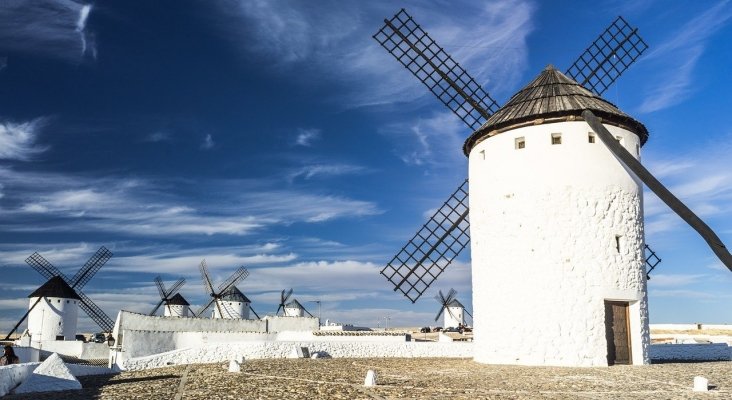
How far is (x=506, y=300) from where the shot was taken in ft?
47.7

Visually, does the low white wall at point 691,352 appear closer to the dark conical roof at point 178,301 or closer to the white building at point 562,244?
the white building at point 562,244

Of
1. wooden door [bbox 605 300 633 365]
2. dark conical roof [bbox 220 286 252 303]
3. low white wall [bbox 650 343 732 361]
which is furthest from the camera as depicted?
dark conical roof [bbox 220 286 252 303]

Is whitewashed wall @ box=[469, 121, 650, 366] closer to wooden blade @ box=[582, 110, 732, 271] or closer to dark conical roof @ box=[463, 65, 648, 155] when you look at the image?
dark conical roof @ box=[463, 65, 648, 155]

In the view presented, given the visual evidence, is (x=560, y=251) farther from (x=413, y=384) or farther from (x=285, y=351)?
(x=285, y=351)

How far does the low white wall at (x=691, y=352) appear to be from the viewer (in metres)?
20.1

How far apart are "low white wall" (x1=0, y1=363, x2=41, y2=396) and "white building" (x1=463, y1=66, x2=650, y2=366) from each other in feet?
35.2

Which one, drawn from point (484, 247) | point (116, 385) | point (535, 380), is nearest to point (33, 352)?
point (116, 385)

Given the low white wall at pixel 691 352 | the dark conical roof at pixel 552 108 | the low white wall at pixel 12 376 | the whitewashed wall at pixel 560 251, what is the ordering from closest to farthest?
the low white wall at pixel 12 376 < the whitewashed wall at pixel 560 251 < the dark conical roof at pixel 552 108 < the low white wall at pixel 691 352

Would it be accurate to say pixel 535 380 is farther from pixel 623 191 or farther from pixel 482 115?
pixel 482 115

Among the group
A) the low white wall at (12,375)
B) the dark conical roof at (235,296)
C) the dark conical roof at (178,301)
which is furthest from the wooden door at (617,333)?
the dark conical roof at (178,301)

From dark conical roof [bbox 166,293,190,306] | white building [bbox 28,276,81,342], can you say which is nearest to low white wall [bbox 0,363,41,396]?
white building [bbox 28,276,81,342]

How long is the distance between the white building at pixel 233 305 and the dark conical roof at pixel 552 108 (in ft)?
133

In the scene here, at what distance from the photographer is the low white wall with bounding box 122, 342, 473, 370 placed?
18.0 metres

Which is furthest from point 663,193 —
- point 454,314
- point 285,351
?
point 454,314
